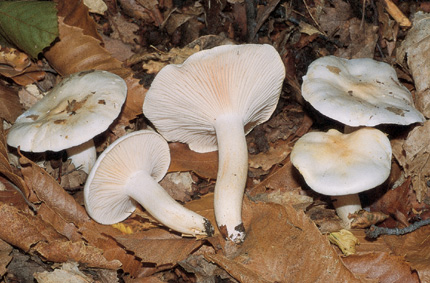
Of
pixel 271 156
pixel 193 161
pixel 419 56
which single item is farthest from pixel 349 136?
pixel 193 161

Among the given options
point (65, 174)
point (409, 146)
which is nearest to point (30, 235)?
point (65, 174)

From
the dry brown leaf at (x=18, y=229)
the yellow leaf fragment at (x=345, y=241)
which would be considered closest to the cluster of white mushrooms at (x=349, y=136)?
the yellow leaf fragment at (x=345, y=241)

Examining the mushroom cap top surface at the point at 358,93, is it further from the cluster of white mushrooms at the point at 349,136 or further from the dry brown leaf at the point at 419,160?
the dry brown leaf at the point at 419,160

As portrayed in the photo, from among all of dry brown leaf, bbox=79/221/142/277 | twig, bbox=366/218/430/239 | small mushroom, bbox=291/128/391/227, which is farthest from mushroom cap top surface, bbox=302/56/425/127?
dry brown leaf, bbox=79/221/142/277

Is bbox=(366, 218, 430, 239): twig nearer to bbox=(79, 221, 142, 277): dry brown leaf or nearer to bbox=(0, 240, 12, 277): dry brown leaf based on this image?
bbox=(79, 221, 142, 277): dry brown leaf

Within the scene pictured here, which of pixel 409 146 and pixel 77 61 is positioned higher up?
pixel 77 61

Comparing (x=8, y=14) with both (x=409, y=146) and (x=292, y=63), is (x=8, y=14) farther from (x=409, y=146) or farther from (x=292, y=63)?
(x=409, y=146)
